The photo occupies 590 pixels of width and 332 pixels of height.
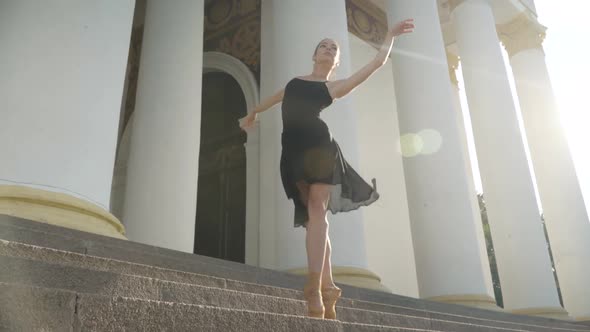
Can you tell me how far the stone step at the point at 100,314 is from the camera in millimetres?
2555

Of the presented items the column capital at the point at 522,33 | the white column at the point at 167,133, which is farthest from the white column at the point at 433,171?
the column capital at the point at 522,33

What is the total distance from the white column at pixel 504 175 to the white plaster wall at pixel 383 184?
345cm

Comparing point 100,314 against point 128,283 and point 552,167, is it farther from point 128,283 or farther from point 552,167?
point 552,167

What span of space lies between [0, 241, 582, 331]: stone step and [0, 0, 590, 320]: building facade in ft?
4.53

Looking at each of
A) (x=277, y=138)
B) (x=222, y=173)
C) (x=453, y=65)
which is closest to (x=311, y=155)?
(x=277, y=138)

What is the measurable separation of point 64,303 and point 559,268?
1985cm

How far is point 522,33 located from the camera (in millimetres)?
22609

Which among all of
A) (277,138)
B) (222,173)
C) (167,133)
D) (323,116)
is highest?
(222,173)

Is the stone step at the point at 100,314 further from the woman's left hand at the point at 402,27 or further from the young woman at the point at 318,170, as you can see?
the woman's left hand at the point at 402,27

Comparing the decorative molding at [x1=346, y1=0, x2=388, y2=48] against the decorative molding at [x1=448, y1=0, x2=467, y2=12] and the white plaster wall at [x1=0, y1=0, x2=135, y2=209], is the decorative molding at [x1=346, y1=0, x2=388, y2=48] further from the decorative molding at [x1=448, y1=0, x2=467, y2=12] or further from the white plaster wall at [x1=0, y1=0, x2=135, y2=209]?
the white plaster wall at [x1=0, y1=0, x2=135, y2=209]

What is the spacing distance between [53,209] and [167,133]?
6053 millimetres

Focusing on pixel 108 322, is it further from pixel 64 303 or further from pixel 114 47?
pixel 114 47

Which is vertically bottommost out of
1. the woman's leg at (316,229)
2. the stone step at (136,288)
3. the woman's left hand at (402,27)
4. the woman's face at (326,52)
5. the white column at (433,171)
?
the stone step at (136,288)

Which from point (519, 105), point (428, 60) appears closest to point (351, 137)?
point (428, 60)
